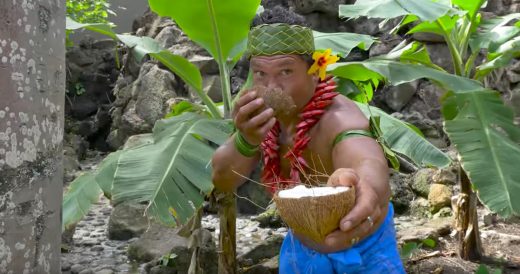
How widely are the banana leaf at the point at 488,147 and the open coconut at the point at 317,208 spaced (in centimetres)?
133

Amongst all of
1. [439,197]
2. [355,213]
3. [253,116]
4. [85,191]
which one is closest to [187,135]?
[85,191]

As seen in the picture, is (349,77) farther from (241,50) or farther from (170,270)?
(170,270)

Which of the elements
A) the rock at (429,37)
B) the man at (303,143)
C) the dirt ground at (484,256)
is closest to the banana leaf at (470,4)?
the dirt ground at (484,256)

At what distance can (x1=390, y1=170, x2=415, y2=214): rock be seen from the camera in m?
5.69

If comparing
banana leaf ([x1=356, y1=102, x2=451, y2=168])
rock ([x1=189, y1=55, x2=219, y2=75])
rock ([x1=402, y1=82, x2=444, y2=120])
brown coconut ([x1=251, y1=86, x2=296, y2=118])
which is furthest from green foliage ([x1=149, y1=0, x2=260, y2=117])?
rock ([x1=402, y1=82, x2=444, y2=120])

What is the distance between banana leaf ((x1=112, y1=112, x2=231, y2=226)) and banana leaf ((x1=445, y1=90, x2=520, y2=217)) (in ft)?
3.69

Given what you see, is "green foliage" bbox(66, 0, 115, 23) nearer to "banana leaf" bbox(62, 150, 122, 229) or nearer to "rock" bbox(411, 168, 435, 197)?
"rock" bbox(411, 168, 435, 197)

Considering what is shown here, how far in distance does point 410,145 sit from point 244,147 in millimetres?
1484

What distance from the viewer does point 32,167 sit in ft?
5.52

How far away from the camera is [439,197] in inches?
215

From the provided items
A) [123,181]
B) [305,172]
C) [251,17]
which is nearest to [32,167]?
[123,181]

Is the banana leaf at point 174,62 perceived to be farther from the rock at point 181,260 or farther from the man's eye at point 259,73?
the man's eye at point 259,73

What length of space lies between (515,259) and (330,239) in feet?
11.3

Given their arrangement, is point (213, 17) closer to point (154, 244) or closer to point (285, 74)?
point (285, 74)
